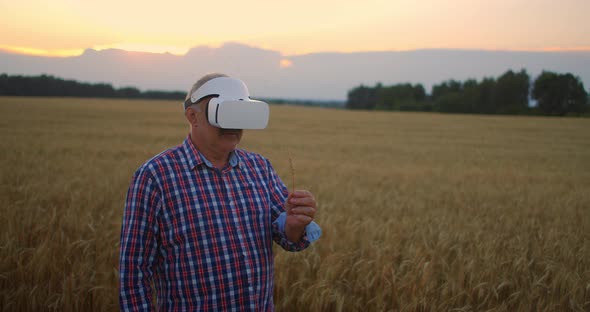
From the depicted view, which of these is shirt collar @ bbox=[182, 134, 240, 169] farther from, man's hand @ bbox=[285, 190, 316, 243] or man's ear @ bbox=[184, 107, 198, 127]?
man's hand @ bbox=[285, 190, 316, 243]

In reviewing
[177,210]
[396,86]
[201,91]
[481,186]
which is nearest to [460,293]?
[177,210]

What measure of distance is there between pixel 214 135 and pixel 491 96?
70.4 m

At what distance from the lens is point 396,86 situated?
82812mm

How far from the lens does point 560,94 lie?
159 ft

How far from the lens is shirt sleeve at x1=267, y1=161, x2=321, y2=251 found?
1575 millimetres

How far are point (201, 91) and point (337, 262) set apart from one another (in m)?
2.45

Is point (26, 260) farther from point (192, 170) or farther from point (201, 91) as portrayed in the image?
point (201, 91)

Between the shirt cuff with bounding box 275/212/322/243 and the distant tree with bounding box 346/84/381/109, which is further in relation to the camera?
the distant tree with bounding box 346/84/381/109

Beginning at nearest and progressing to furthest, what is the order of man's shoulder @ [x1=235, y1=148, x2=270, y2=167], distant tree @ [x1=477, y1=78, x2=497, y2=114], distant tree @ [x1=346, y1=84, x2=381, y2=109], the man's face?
the man's face → man's shoulder @ [x1=235, y1=148, x2=270, y2=167] → distant tree @ [x1=477, y1=78, x2=497, y2=114] → distant tree @ [x1=346, y1=84, x2=381, y2=109]

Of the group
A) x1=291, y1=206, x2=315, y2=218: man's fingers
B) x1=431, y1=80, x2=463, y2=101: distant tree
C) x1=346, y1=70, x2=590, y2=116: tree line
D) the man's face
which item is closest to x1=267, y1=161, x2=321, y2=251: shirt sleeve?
x1=291, y1=206, x2=315, y2=218: man's fingers

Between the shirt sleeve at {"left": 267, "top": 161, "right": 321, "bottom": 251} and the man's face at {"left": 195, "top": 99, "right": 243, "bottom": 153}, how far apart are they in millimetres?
346

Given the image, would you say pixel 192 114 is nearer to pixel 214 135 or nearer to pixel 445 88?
pixel 214 135

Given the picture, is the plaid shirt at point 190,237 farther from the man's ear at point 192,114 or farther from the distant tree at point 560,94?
the distant tree at point 560,94

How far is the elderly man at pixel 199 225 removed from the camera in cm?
144
